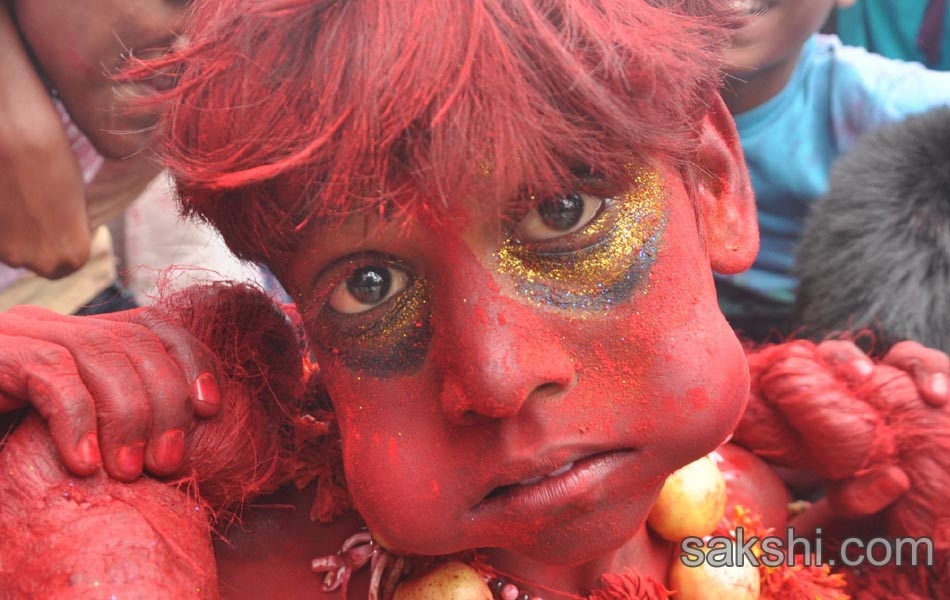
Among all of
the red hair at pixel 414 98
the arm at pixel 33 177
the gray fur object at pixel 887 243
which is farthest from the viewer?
the gray fur object at pixel 887 243

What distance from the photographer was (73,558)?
1.81ft

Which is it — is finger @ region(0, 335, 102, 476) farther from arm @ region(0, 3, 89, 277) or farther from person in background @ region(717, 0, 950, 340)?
person in background @ region(717, 0, 950, 340)

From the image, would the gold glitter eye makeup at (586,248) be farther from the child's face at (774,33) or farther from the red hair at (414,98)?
the child's face at (774,33)

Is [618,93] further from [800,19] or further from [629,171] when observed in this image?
[800,19]

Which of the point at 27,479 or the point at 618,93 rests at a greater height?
the point at 618,93

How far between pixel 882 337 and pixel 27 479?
2.66 ft

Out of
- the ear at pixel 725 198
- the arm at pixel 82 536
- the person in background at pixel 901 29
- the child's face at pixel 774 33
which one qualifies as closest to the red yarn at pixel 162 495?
the arm at pixel 82 536

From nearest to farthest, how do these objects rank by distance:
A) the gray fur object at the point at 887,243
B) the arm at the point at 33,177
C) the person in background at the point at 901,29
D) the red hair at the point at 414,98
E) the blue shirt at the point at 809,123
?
1. the red hair at the point at 414,98
2. the arm at the point at 33,177
3. the gray fur object at the point at 887,243
4. the blue shirt at the point at 809,123
5. the person in background at the point at 901,29

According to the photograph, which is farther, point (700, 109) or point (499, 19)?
point (700, 109)

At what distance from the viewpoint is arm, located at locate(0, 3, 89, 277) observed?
0.80 m

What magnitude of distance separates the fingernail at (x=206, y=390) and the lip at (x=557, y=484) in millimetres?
211

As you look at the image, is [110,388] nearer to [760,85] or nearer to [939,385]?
[939,385]

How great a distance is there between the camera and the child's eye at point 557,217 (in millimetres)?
599

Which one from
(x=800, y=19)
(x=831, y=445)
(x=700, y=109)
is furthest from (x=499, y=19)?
(x=800, y=19)
